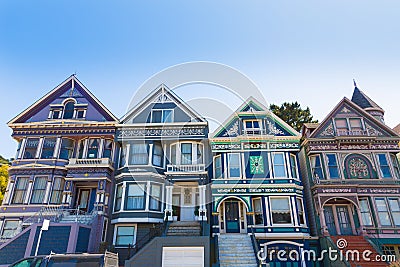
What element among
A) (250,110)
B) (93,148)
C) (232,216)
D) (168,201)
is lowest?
(232,216)

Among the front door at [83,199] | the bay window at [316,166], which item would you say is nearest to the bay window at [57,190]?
the front door at [83,199]

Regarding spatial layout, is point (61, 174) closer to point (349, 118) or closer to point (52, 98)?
point (52, 98)

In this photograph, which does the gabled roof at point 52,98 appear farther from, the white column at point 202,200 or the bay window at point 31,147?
the white column at point 202,200

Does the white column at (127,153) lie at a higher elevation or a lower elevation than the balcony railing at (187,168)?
higher

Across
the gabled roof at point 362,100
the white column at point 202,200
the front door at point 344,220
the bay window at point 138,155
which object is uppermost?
the gabled roof at point 362,100

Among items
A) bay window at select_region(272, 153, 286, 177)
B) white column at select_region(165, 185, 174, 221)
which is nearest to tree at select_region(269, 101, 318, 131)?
bay window at select_region(272, 153, 286, 177)

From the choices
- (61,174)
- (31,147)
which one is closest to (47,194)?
(61,174)

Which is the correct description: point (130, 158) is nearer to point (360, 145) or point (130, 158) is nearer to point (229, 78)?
point (229, 78)

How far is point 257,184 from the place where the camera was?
1970 cm

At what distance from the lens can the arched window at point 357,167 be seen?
2039 centimetres

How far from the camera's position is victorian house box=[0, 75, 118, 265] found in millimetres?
16078

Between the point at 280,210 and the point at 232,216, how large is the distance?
3.36 m

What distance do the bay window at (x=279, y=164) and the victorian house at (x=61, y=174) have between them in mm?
12035

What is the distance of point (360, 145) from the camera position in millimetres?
21203
